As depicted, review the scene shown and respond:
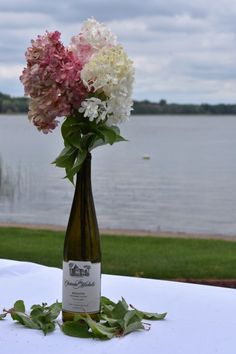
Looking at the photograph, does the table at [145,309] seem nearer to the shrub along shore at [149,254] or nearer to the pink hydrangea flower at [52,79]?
the pink hydrangea flower at [52,79]

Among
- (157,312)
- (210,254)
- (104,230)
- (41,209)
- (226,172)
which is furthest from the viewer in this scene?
(226,172)

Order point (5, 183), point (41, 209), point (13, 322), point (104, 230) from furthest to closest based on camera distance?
point (5, 183)
point (41, 209)
point (104, 230)
point (13, 322)

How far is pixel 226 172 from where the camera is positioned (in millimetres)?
34000

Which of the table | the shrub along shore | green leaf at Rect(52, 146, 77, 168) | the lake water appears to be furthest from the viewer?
the lake water

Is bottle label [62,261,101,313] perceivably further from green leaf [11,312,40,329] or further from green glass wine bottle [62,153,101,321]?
green leaf [11,312,40,329]

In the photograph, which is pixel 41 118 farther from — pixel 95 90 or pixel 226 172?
pixel 226 172

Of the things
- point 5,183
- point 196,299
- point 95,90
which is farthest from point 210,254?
point 5,183

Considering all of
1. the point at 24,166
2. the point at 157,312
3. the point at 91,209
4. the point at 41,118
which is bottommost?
the point at 24,166

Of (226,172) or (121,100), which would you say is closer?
(121,100)

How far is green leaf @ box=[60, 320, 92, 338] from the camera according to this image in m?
2.18

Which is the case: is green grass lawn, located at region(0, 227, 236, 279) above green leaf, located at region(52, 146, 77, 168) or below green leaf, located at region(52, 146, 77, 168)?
below

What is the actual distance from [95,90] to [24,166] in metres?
33.7

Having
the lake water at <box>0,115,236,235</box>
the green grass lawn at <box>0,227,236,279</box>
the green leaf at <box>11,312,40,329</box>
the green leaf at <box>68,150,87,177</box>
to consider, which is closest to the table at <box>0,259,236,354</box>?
the green leaf at <box>11,312,40,329</box>

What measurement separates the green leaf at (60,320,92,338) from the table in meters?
0.02
